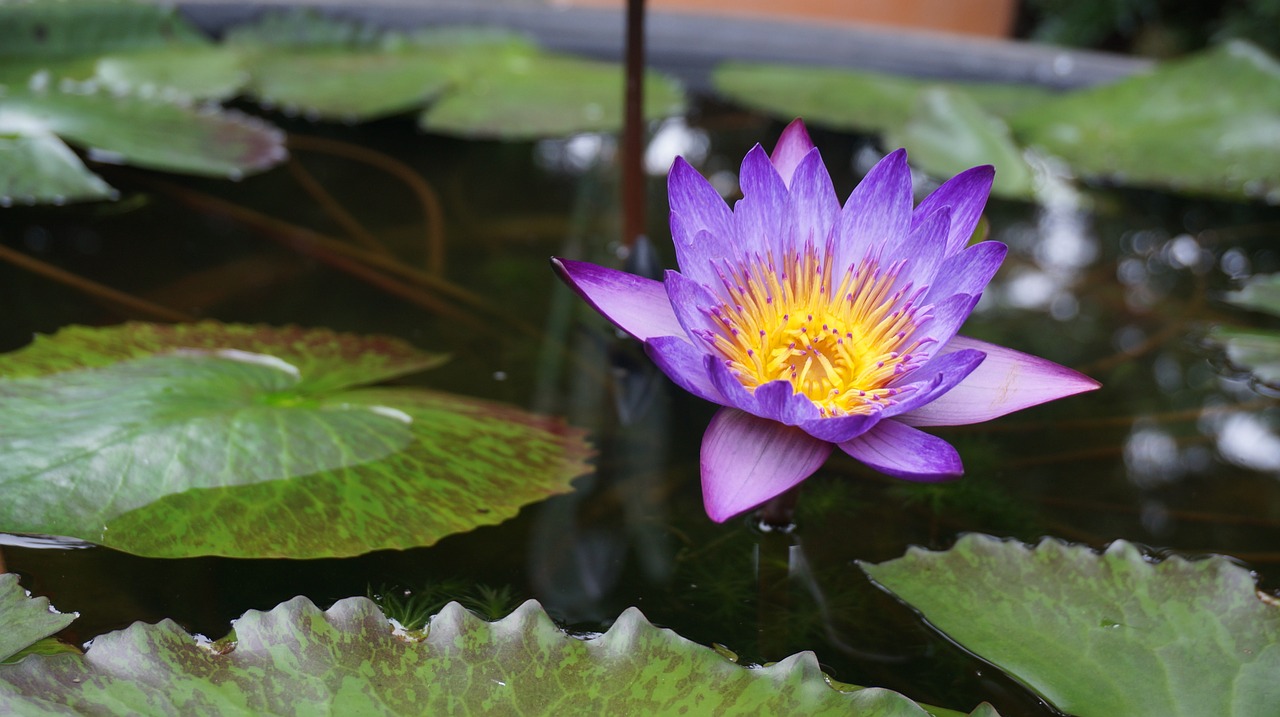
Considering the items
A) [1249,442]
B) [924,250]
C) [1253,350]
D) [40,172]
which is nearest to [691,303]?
[924,250]

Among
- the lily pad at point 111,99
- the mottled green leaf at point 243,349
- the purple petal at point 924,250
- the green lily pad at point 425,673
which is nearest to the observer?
the green lily pad at point 425,673

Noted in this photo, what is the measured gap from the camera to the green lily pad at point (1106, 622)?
0.54 meters

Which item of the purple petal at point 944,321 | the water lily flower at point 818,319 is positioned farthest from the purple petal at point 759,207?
the purple petal at point 944,321

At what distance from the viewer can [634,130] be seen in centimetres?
94

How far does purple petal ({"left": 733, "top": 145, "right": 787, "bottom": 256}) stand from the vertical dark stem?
364 mm

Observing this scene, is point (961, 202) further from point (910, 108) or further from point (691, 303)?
point (910, 108)

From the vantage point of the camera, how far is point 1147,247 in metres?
1.26

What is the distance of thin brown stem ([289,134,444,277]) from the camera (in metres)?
1.11

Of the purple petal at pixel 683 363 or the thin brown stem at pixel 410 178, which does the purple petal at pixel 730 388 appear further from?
the thin brown stem at pixel 410 178

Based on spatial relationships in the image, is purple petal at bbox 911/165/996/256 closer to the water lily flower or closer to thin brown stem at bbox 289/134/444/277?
the water lily flower

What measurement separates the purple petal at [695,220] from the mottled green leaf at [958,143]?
0.81 m

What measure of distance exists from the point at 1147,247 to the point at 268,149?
1101mm

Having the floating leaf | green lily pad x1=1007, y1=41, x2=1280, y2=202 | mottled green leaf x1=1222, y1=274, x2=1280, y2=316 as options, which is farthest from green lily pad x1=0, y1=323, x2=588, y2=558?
green lily pad x1=1007, y1=41, x2=1280, y2=202

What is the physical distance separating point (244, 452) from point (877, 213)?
43 centimetres
